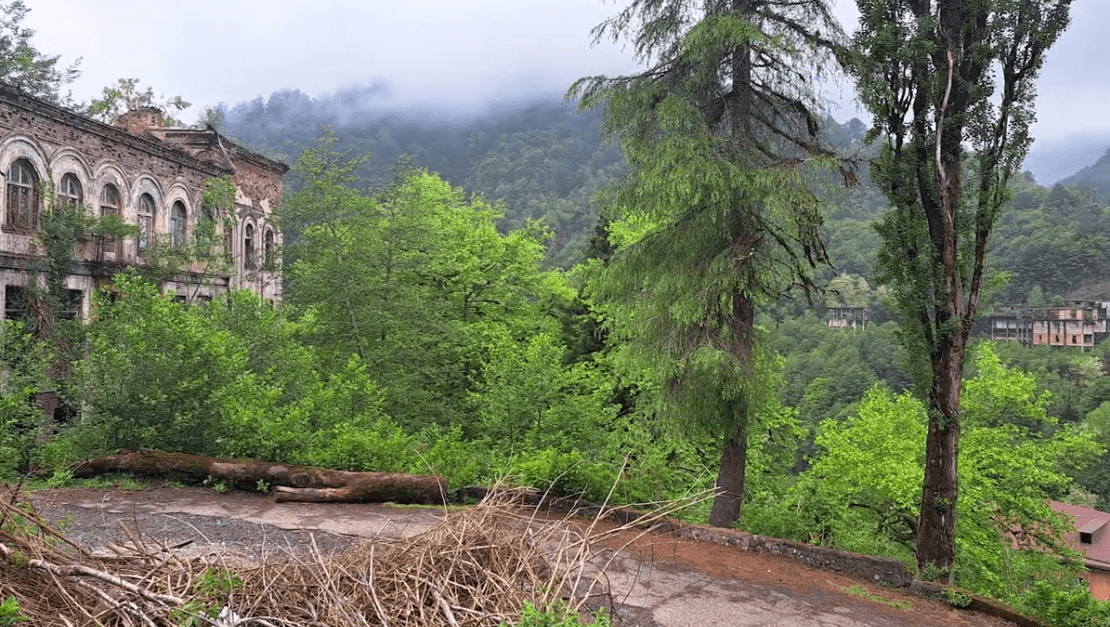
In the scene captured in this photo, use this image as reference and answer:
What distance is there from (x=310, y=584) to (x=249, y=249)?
2315 cm

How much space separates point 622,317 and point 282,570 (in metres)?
8.62

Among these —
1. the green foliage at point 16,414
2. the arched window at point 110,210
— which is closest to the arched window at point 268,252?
the arched window at point 110,210

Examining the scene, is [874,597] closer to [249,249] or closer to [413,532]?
[413,532]

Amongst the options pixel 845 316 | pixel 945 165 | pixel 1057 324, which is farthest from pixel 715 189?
pixel 1057 324

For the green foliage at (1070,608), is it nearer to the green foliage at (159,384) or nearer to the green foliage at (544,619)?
the green foliage at (544,619)

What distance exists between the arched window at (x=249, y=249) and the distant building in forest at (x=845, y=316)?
2901 inches

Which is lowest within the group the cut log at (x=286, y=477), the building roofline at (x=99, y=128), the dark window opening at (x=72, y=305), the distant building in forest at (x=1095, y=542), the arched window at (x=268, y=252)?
the distant building in forest at (x=1095, y=542)

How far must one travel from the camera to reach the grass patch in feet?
24.4

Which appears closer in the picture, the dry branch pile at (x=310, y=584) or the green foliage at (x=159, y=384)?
the dry branch pile at (x=310, y=584)

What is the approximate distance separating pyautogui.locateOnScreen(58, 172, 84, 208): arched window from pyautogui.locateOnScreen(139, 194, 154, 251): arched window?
82.8 inches

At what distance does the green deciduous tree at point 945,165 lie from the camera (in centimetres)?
883

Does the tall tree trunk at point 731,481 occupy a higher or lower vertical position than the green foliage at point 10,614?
lower

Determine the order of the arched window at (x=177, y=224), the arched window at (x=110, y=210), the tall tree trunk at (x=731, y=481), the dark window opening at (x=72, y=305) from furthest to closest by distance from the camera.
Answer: the arched window at (x=177, y=224)
the arched window at (x=110, y=210)
the dark window opening at (x=72, y=305)
the tall tree trunk at (x=731, y=481)

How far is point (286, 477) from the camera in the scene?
398 inches
